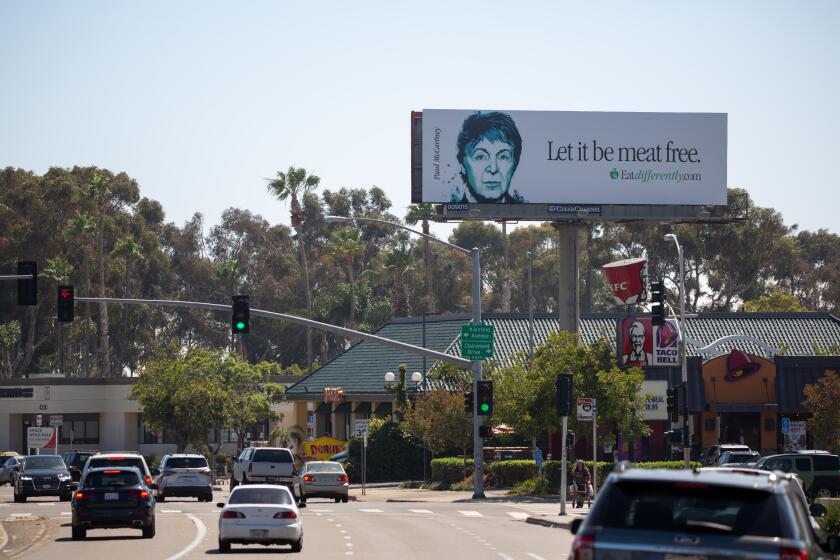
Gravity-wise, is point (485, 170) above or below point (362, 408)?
above

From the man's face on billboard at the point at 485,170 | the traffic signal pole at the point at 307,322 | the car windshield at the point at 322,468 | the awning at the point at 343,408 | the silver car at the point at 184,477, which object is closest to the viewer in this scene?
the traffic signal pole at the point at 307,322

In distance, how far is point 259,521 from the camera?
26.0 m

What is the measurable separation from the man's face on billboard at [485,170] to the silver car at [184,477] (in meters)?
22.6

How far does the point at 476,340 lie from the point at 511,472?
939 cm

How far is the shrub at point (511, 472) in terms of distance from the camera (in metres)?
55.5

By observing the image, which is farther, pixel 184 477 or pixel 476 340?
pixel 476 340

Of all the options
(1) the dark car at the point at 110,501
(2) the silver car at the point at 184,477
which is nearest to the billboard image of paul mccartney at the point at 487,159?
(2) the silver car at the point at 184,477

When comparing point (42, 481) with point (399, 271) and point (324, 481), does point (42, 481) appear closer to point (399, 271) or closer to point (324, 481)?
point (324, 481)

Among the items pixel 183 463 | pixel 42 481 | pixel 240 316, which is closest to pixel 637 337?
pixel 183 463

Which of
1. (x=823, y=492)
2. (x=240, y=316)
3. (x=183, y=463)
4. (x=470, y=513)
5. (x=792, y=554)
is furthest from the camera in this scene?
(x=183, y=463)

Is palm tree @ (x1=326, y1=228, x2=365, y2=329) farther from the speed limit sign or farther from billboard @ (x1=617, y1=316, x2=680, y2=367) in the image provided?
the speed limit sign

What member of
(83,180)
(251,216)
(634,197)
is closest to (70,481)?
(634,197)

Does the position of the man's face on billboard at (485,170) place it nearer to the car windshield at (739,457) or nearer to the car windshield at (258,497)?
the car windshield at (739,457)

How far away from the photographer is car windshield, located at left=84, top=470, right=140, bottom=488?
29.2 meters
